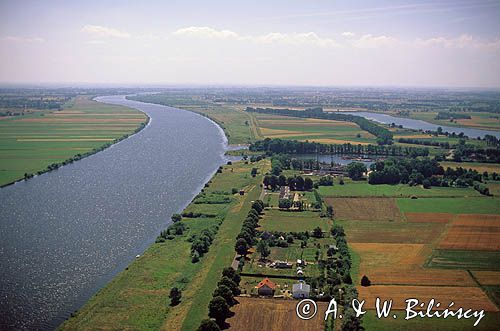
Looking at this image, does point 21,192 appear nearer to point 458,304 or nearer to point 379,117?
point 458,304

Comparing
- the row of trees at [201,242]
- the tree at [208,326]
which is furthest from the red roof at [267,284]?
the row of trees at [201,242]

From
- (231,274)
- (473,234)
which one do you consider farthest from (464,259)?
(231,274)

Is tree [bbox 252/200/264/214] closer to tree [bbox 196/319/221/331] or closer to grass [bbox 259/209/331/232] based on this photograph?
grass [bbox 259/209/331/232]

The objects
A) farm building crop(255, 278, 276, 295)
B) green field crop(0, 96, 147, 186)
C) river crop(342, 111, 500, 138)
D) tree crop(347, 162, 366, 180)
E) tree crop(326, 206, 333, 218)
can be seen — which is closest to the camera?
farm building crop(255, 278, 276, 295)

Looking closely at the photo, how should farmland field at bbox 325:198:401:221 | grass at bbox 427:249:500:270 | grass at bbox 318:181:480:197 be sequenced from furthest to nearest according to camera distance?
grass at bbox 318:181:480:197, farmland field at bbox 325:198:401:221, grass at bbox 427:249:500:270

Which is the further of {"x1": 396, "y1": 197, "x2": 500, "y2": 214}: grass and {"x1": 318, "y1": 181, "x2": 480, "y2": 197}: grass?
{"x1": 318, "y1": 181, "x2": 480, "y2": 197}: grass

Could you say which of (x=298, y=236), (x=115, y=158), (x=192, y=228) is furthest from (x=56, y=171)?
(x=298, y=236)

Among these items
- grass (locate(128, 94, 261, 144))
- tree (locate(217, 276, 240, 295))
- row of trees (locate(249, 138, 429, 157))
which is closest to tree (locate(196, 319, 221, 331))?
tree (locate(217, 276, 240, 295))
